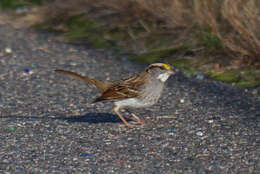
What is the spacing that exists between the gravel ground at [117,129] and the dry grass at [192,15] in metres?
0.86

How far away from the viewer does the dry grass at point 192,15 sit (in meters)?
8.84

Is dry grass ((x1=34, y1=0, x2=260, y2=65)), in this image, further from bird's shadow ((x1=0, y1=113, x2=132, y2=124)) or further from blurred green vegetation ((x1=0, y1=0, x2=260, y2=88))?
bird's shadow ((x1=0, y1=113, x2=132, y2=124))

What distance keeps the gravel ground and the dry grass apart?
864 millimetres

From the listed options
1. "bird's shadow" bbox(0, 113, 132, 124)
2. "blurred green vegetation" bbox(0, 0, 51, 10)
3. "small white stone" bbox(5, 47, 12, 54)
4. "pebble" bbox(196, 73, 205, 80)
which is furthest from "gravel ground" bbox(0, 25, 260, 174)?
"blurred green vegetation" bbox(0, 0, 51, 10)

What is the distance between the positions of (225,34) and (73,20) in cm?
496

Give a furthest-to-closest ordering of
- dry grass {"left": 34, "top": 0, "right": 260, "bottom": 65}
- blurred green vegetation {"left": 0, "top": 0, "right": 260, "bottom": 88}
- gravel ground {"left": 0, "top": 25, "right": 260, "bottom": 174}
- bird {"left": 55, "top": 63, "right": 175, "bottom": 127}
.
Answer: blurred green vegetation {"left": 0, "top": 0, "right": 260, "bottom": 88} → dry grass {"left": 34, "top": 0, "right": 260, "bottom": 65} → bird {"left": 55, "top": 63, "right": 175, "bottom": 127} → gravel ground {"left": 0, "top": 25, "right": 260, "bottom": 174}

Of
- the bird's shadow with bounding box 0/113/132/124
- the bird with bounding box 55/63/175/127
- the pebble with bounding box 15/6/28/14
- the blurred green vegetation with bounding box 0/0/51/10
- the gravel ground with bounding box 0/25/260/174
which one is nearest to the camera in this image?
the gravel ground with bounding box 0/25/260/174

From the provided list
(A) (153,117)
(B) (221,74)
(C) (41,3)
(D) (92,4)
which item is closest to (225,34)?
(B) (221,74)

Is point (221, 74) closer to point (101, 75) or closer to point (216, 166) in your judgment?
point (101, 75)

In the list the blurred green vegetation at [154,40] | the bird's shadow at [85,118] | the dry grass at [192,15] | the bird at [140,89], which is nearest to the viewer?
the bird at [140,89]

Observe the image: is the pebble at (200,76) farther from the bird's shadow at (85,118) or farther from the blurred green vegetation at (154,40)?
the bird's shadow at (85,118)

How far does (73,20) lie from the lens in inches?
531

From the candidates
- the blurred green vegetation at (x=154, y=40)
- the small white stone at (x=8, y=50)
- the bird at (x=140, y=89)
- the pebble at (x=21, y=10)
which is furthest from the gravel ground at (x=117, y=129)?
the pebble at (x=21, y=10)

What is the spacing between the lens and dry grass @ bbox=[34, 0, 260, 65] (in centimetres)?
884
